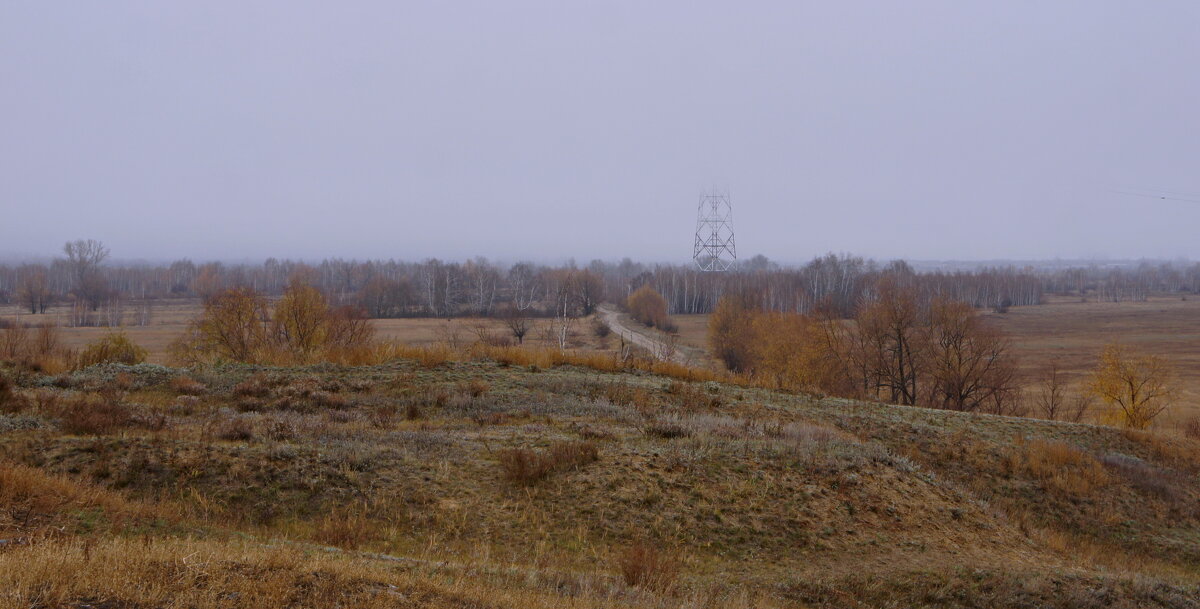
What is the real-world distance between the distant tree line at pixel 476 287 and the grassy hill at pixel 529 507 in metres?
41.8

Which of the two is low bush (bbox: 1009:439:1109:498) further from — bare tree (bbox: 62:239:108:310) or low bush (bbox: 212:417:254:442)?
bare tree (bbox: 62:239:108:310)

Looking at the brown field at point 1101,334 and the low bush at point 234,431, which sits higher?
the low bush at point 234,431

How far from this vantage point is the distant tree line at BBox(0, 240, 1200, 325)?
270 ft

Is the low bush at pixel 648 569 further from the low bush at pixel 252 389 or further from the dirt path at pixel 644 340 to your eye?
the dirt path at pixel 644 340

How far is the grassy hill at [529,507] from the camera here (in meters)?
5.34

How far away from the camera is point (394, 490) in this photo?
8.52 metres

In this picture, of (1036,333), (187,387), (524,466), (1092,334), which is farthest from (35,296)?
(1092,334)

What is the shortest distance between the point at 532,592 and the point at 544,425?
6411mm

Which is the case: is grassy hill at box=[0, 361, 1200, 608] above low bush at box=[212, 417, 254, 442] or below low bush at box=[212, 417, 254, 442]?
below

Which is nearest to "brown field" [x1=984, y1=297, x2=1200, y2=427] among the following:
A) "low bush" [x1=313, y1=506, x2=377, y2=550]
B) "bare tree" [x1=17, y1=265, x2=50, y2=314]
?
"low bush" [x1=313, y1=506, x2=377, y2=550]

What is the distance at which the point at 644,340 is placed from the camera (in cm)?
5794

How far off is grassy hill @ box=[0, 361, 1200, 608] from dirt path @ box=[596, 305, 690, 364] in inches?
1057

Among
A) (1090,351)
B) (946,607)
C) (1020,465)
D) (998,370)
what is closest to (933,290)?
(1090,351)

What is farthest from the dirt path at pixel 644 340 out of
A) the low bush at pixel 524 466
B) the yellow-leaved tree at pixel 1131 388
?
the low bush at pixel 524 466
